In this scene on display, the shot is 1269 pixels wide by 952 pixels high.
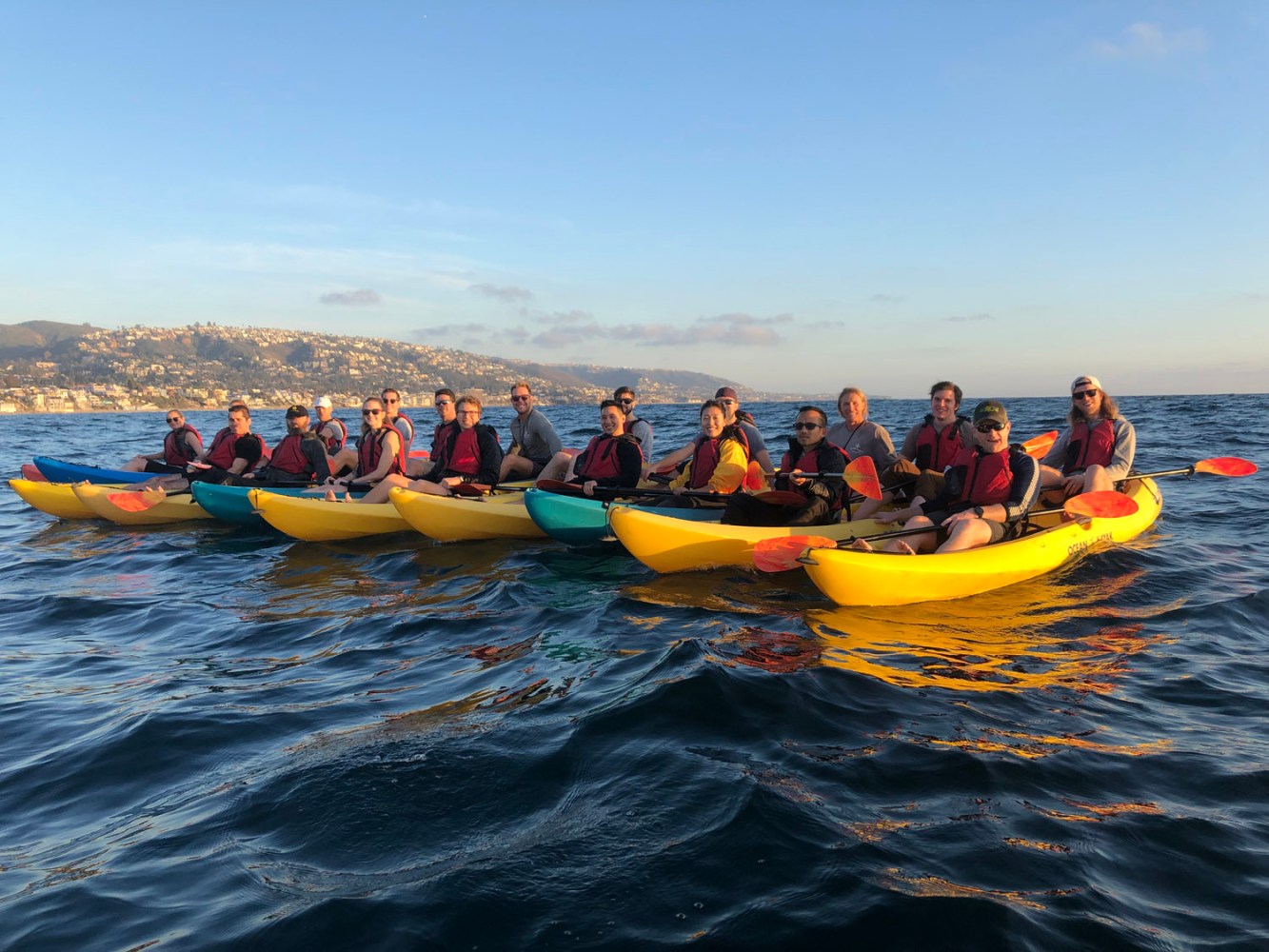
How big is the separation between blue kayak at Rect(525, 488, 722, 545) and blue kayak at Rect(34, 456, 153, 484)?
7993 millimetres

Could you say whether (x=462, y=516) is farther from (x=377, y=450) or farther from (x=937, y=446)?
(x=937, y=446)

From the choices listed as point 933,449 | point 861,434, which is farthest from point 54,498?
point 933,449

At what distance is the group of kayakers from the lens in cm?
717

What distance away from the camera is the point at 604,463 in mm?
9492

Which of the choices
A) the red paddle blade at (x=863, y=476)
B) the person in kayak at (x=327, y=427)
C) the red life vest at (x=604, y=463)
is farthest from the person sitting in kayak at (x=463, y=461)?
the red paddle blade at (x=863, y=476)

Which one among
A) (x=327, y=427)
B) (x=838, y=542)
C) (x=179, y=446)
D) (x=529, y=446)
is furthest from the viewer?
(x=179, y=446)

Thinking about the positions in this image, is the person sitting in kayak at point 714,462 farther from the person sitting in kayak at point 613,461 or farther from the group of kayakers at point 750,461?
the person sitting in kayak at point 613,461

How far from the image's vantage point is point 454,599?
7297 mm

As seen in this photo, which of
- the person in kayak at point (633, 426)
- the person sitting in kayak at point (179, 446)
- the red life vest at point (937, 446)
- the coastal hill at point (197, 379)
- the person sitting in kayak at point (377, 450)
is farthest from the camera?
the coastal hill at point (197, 379)

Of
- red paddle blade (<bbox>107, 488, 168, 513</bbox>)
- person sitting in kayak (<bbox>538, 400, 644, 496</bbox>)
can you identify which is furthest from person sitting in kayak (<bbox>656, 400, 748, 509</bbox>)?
red paddle blade (<bbox>107, 488, 168, 513</bbox>)

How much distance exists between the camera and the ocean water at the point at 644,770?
8.89 feet

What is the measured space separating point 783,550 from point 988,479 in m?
2.08

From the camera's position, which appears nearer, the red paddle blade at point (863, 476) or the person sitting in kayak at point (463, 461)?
the red paddle blade at point (863, 476)

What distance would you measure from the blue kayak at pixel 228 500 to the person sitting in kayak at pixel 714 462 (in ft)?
16.0
